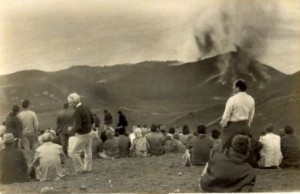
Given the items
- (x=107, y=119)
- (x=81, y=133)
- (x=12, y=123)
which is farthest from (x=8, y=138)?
(x=107, y=119)

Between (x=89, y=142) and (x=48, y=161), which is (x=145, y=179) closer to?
(x=89, y=142)

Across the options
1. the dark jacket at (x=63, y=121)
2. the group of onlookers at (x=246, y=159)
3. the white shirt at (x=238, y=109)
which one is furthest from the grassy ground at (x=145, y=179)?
the white shirt at (x=238, y=109)

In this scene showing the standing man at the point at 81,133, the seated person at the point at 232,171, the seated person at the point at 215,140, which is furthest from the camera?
the standing man at the point at 81,133

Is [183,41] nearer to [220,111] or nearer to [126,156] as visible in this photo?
[220,111]

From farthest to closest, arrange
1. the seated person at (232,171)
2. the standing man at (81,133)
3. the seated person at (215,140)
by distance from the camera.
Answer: the standing man at (81,133)
the seated person at (215,140)
the seated person at (232,171)

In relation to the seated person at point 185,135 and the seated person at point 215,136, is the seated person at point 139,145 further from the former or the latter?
the seated person at point 215,136

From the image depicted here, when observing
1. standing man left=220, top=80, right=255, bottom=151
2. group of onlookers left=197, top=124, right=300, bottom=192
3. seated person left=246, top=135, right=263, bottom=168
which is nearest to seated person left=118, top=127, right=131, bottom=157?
group of onlookers left=197, top=124, right=300, bottom=192
